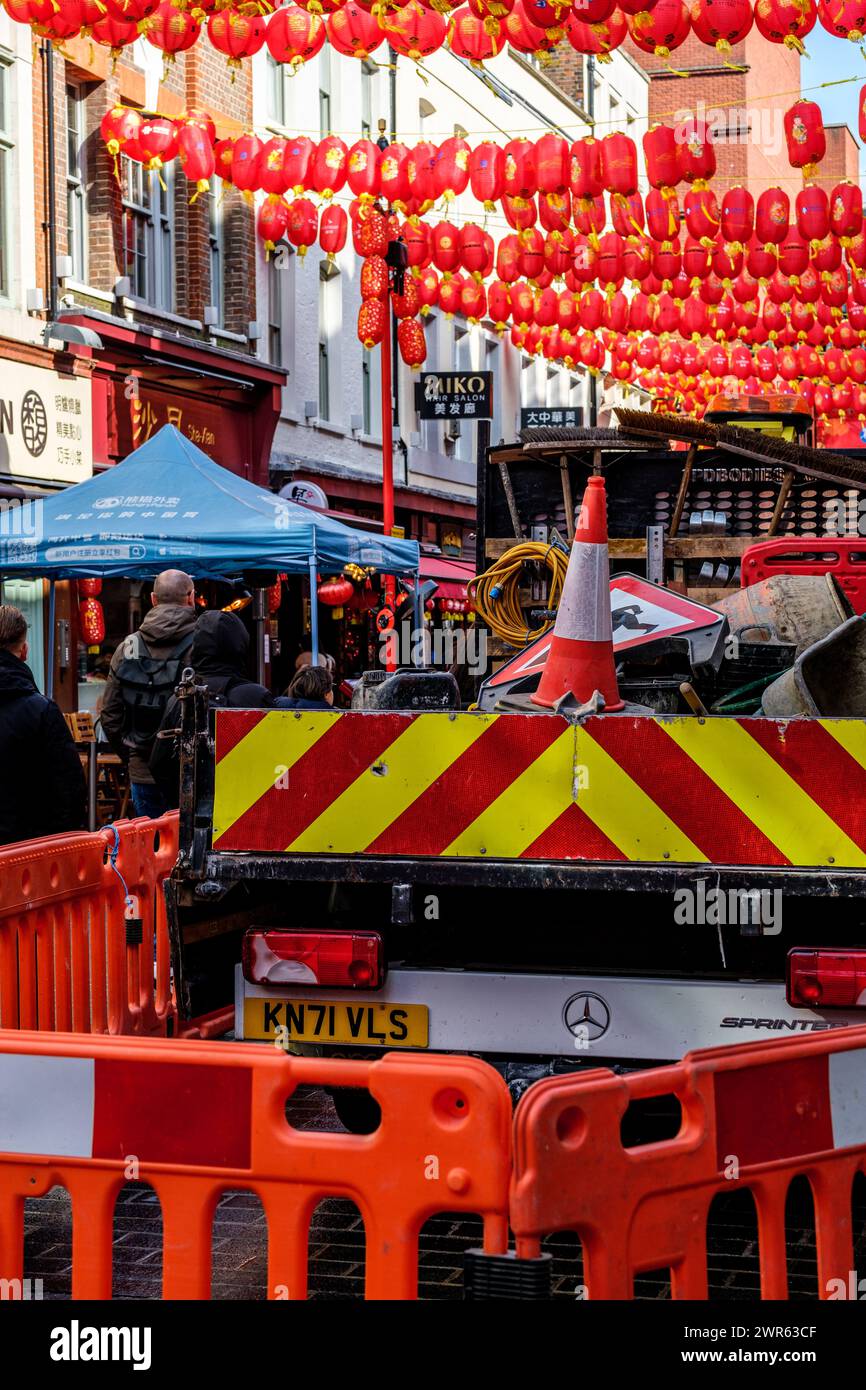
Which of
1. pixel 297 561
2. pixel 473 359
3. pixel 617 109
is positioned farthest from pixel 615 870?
pixel 617 109

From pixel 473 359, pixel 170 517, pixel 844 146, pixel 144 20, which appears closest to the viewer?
pixel 144 20

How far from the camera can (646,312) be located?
1021 inches

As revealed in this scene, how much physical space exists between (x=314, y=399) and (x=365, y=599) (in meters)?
5.44

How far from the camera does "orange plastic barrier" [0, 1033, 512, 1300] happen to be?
10.3 feet

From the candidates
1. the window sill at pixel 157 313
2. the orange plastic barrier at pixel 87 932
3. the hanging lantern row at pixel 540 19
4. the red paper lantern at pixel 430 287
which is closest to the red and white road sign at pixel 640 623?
the orange plastic barrier at pixel 87 932

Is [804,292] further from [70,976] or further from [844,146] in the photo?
[844,146]

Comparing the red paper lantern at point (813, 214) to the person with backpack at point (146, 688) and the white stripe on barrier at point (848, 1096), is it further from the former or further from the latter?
the white stripe on barrier at point (848, 1096)

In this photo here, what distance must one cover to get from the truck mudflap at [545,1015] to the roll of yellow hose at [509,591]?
172 inches

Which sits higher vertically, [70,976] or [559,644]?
[559,644]

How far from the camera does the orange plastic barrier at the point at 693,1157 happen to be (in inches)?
120

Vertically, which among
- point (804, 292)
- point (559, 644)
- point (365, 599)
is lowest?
point (559, 644)

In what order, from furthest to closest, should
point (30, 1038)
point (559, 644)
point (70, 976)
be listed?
1. point (70, 976)
2. point (559, 644)
3. point (30, 1038)

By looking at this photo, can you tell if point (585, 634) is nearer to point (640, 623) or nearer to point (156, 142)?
point (640, 623)

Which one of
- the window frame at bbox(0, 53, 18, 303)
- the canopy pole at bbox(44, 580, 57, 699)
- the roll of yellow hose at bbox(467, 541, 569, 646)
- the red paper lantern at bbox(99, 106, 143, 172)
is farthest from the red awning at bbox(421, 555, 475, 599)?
the roll of yellow hose at bbox(467, 541, 569, 646)
